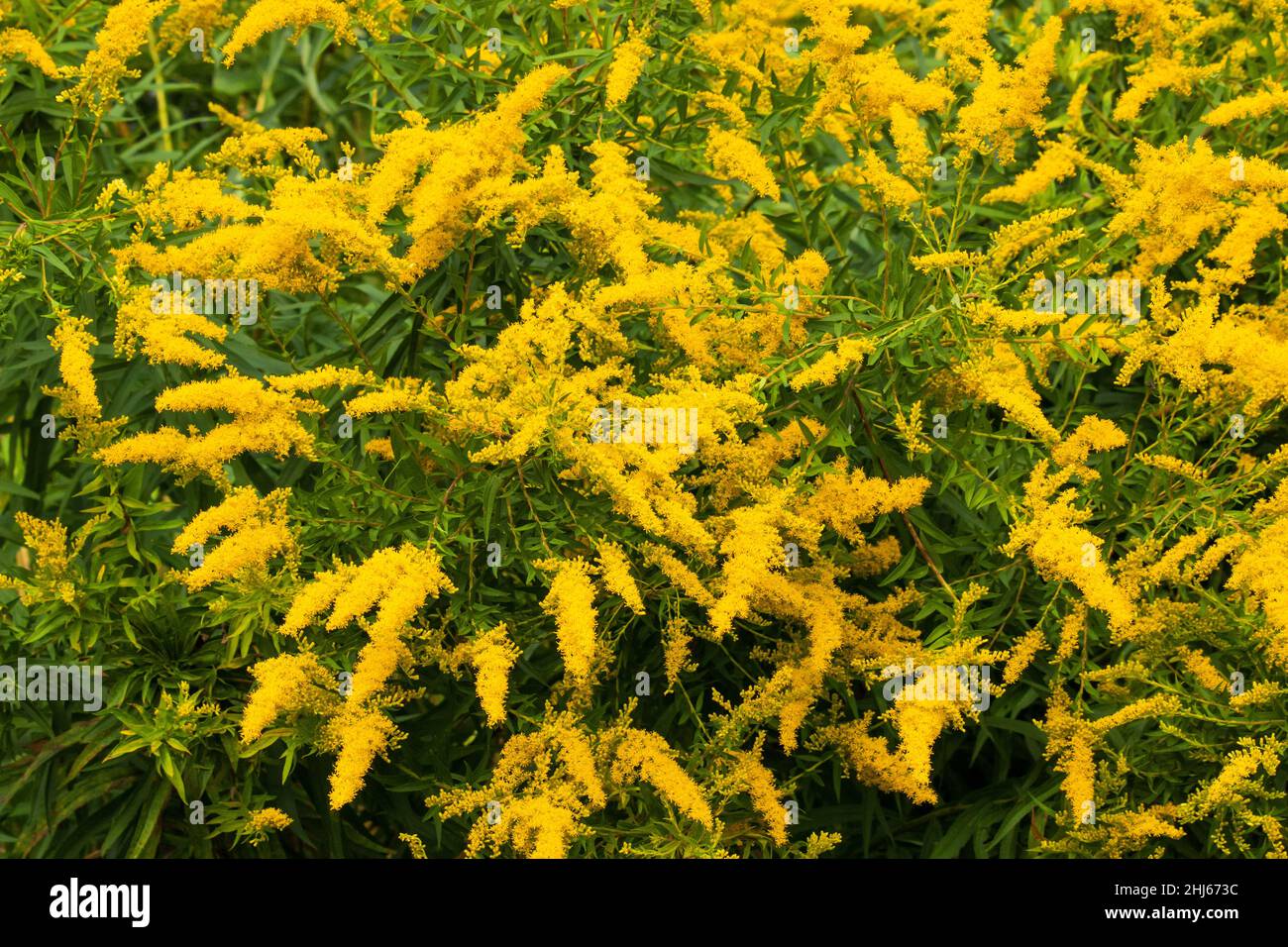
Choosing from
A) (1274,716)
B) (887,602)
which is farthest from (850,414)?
(1274,716)

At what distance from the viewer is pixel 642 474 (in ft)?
13.9

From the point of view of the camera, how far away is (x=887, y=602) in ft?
15.6

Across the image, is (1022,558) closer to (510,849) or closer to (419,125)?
(510,849)

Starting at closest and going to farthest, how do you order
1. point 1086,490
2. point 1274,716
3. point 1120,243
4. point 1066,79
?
point 1274,716, point 1086,490, point 1120,243, point 1066,79

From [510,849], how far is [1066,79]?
11.1ft

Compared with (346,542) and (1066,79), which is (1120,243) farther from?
(346,542)

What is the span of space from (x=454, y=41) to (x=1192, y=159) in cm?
228

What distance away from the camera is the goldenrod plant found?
14.4ft

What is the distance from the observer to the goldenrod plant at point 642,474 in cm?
440

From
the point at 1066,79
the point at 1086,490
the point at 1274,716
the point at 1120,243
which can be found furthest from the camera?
the point at 1066,79

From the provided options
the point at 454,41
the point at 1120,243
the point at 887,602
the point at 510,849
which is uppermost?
the point at 454,41

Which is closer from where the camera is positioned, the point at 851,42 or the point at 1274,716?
the point at 1274,716

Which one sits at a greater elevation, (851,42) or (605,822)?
(851,42)

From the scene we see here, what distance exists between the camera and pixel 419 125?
195 inches
